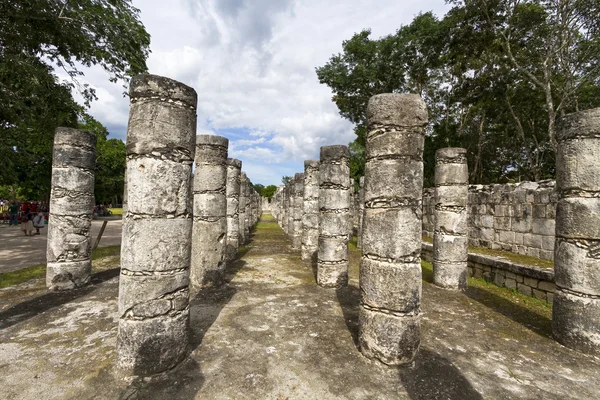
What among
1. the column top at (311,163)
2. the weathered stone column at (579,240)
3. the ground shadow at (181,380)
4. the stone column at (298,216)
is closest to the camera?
the ground shadow at (181,380)

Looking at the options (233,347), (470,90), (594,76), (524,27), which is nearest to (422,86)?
(470,90)

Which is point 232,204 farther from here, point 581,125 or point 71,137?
point 581,125

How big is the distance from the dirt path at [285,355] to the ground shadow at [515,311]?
41 mm

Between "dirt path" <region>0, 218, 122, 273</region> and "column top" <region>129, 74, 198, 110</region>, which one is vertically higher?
"column top" <region>129, 74, 198, 110</region>

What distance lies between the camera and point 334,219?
7.57m

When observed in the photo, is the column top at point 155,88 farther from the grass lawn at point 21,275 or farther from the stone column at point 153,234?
the grass lawn at point 21,275

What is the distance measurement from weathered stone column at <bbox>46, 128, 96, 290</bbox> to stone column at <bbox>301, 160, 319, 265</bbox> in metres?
6.37

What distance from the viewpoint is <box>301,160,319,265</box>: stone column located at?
34.4ft

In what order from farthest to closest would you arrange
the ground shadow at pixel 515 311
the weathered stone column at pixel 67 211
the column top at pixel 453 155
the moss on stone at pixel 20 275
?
the column top at pixel 453 155, the moss on stone at pixel 20 275, the weathered stone column at pixel 67 211, the ground shadow at pixel 515 311

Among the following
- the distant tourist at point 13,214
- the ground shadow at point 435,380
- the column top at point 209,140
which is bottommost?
the ground shadow at point 435,380

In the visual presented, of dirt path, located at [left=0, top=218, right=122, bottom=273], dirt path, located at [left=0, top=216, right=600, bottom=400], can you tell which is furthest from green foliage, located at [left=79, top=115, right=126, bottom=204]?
dirt path, located at [left=0, top=216, right=600, bottom=400]

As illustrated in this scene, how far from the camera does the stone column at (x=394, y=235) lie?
13.0 ft

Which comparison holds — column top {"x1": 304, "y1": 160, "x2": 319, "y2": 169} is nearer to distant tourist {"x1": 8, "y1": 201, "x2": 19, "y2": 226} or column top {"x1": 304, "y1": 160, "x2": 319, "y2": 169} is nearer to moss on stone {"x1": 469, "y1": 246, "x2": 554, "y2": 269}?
Result: moss on stone {"x1": 469, "y1": 246, "x2": 554, "y2": 269}

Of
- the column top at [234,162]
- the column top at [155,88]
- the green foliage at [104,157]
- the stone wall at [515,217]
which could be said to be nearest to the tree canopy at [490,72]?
the stone wall at [515,217]
